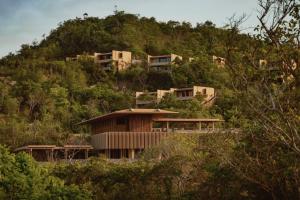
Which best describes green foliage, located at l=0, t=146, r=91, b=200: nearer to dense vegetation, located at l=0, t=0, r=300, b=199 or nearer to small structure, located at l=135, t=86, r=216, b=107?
dense vegetation, located at l=0, t=0, r=300, b=199

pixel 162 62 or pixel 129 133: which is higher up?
pixel 162 62

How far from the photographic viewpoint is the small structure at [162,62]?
207 feet

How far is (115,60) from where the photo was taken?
64.7 meters

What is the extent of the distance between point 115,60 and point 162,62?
483 centimetres

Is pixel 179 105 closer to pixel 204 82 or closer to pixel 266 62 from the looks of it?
pixel 204 82

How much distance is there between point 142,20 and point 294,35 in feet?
266

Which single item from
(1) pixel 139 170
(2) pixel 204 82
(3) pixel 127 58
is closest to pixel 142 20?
(3) pixel 127 58

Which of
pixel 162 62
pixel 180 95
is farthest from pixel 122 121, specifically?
pixel 162 62

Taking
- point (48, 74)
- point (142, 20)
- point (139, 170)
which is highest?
point (142, 20)

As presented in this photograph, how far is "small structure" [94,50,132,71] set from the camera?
64.2 m

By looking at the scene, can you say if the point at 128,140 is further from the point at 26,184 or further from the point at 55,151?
the point at 26,184

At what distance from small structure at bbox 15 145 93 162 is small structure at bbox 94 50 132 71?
30.3m

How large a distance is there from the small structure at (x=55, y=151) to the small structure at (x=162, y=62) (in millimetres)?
29513

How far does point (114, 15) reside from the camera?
285ft
